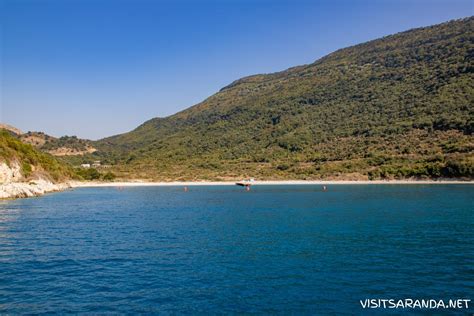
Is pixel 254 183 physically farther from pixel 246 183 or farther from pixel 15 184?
pixel 15 184

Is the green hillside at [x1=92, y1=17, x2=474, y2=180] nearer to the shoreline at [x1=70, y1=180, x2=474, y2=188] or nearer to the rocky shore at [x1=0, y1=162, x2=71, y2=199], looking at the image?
the shoreline at [x1=70, y1=180, x2=474, y2=188]

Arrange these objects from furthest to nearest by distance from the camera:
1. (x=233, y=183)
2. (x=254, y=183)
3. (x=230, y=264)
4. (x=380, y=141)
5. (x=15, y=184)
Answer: (x=380, y=141), (x=233, y=183), (x=254, y=183), (x=15, y=184), (x=230, y=264)

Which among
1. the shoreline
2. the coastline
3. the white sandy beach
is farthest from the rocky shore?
the white sandy beach

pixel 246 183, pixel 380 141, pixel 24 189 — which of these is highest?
pixel 380 141

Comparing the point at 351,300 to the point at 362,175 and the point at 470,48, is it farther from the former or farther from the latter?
the point at 470,48

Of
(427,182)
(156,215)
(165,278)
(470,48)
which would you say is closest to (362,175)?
(427,182)

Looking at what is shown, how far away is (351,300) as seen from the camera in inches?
708

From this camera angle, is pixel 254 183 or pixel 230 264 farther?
pixel 254 183

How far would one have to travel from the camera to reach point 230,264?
24.8m

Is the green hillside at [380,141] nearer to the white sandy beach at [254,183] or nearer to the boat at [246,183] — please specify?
the white sandy beach at [254,183]

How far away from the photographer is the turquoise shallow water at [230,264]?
18266 mm

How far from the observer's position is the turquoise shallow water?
18.3 metres

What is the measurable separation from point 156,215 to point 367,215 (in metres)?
25.0

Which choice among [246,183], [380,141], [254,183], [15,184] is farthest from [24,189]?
[380,141]
